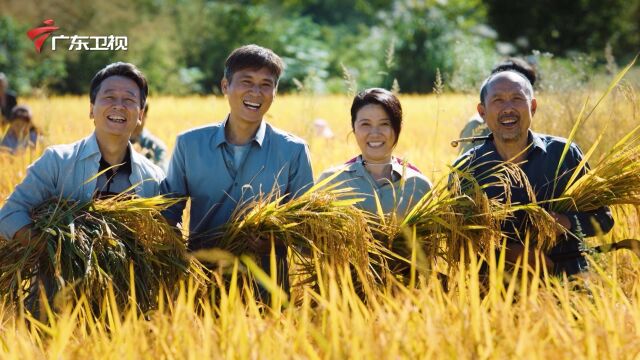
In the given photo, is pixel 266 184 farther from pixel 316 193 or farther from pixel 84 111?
pixel 84 111

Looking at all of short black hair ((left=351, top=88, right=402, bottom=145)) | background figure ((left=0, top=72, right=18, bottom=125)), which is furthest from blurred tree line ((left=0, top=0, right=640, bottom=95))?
short black hair ((left=351, top=88, right=402, bottom=145))

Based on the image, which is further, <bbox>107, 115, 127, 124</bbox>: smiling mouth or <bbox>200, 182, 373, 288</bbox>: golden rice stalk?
<bbox>107, 115, 127, 124</bbox>: smiling mouth

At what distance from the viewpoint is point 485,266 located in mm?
3594

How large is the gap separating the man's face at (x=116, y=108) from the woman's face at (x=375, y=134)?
98 centimetres

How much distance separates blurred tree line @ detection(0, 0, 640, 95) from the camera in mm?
24547

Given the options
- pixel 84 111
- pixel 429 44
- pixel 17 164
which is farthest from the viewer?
pixel 429 44

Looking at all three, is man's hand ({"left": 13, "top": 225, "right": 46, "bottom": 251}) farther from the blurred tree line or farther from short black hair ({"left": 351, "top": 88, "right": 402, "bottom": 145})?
the blurred tree line

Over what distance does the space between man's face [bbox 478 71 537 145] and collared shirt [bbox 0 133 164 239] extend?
144 centimetres

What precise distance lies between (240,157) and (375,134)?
1.99 feet

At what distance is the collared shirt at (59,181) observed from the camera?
3260mm

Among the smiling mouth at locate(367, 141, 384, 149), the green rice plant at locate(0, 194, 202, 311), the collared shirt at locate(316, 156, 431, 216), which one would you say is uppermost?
the smiling mouth at locate(367, 141, 384, 149)

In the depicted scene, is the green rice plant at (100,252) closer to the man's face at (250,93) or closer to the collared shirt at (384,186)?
the man's face at (250,93)

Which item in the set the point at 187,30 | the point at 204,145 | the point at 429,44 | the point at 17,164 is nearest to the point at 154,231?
the point at 204,145

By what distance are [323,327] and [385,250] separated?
90cm
